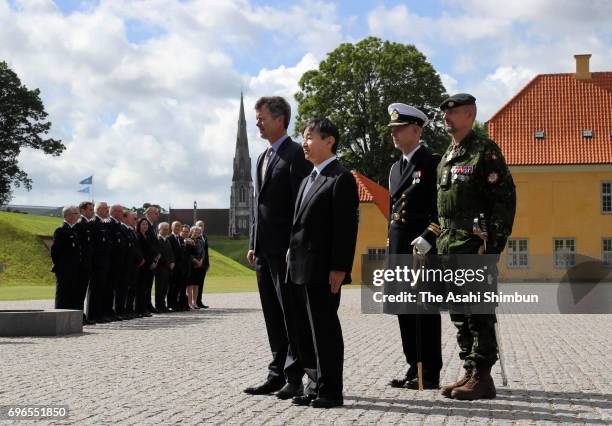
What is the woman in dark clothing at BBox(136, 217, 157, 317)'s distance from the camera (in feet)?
67.2

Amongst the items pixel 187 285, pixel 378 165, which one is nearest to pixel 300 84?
pixel 378 165

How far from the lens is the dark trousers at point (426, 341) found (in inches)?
331

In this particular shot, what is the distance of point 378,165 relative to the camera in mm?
55438

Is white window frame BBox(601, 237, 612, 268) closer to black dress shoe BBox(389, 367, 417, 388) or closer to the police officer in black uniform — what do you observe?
the police officer in black uniform

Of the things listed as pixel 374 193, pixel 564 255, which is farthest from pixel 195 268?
pixel 564 255

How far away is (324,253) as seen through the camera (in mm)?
7438

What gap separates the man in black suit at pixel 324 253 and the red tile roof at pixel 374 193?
33.5 m

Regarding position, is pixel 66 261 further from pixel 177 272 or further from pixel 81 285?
pixel 177 272

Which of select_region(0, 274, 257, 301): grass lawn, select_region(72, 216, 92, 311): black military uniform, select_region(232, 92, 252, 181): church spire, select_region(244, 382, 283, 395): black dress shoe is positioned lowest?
select_region(0, 274, 257, 301): grass lawn

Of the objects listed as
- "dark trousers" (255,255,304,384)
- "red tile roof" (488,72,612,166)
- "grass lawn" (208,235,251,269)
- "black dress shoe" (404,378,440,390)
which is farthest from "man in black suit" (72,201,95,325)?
"grass lawn" (208,235,251,269)

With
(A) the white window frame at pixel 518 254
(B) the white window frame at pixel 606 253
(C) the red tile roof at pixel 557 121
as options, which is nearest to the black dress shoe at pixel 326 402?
(A) the white window frame at pixel 518 254

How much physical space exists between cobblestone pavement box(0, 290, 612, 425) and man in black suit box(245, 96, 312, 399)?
1.21 ft

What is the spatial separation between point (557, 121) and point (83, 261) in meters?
43.8

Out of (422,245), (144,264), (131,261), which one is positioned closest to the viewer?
(422,245)
